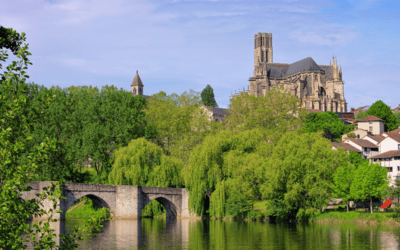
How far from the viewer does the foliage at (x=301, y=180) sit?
148 feet

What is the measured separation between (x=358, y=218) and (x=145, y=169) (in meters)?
22.6

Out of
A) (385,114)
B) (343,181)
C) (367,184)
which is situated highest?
(385,114)

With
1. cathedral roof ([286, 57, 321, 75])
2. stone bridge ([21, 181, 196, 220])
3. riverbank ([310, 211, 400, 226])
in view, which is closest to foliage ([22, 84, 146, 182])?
stone bridge ([21, 181, 196, 220])

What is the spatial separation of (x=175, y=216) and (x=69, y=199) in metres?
12.5

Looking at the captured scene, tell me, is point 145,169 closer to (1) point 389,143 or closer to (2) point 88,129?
(2) point 88,129

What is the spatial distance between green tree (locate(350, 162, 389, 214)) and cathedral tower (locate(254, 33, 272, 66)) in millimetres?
112707

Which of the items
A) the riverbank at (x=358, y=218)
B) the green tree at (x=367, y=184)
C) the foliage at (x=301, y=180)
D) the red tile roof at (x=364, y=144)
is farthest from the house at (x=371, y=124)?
the riverbank at (x=358, y=218)

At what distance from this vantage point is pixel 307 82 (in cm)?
12888

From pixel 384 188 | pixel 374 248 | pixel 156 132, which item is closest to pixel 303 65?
pixel 156 132

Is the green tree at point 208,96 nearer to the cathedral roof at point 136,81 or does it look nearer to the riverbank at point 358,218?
the cathedral roof at point 136,81

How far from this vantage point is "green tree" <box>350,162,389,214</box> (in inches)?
1870

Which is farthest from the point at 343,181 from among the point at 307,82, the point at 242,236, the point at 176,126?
the point at 307,82

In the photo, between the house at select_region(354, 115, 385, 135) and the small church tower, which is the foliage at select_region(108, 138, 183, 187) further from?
the small church tower

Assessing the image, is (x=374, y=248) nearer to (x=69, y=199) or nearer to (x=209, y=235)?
(x=209, y=235)
